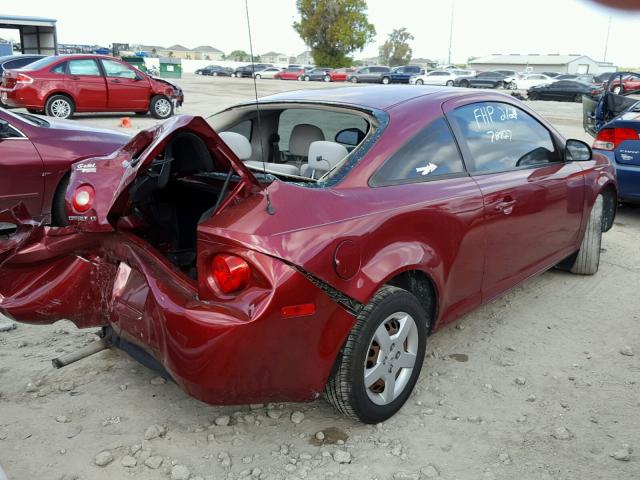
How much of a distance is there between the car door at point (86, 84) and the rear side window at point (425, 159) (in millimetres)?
12748

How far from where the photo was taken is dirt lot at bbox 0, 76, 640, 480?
2.53 metres

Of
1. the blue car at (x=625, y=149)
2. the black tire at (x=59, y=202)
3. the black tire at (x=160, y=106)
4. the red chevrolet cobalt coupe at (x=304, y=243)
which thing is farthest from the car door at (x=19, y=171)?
the black tire at (x=160, y=106)

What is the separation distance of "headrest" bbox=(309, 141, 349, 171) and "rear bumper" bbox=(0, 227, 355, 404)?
33.1 inches

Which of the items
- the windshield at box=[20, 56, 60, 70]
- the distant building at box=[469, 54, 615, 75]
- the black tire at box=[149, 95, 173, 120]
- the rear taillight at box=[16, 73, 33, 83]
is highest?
the windshield at box=[20, 56, 60, 70]

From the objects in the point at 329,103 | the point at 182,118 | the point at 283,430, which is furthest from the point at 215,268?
the point at 329,103

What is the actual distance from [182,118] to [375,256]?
0.99m

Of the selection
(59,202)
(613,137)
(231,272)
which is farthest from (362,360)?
(613,137)

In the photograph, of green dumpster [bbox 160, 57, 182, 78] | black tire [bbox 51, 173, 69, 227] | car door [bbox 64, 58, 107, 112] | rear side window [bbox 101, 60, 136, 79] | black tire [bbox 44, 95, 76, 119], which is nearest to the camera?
black tire [bbox 51, 173, 69, 227]

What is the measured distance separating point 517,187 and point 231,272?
1.97 m

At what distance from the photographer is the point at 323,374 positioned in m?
2.51

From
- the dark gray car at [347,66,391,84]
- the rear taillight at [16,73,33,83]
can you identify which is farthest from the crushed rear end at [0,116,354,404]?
the dark gray car at [347,66,391,84]

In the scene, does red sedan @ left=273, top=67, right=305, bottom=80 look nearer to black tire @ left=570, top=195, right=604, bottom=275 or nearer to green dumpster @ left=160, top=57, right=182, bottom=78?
green dumpster @ left=160, top=57, right=182, bottom=78

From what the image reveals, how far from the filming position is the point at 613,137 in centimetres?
638

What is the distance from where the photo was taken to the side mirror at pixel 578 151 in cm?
427
